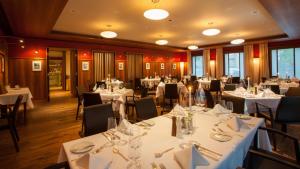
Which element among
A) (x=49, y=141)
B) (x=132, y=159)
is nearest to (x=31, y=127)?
(x=49, y=141)

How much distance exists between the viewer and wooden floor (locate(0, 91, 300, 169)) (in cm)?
301

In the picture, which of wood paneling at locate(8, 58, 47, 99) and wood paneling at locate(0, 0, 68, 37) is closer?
wood paneling at locate(0, 0, 68, 37)

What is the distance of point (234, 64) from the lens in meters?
13.0

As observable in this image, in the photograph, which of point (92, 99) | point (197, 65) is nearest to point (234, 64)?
point (197, 65)

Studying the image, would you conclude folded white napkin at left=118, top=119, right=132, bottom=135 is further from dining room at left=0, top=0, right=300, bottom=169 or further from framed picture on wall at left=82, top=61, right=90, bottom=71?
framed picture on wall at left=82, top=61, right=90, bottom=71

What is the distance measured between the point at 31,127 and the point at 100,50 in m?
6.55

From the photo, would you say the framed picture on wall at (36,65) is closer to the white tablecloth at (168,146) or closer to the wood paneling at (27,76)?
the wood paneling at (27,76)

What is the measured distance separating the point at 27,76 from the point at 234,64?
40.8 feet

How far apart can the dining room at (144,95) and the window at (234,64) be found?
2.7 inches

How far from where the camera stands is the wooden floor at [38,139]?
301 cm

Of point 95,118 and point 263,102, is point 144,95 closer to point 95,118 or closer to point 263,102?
point 263,102

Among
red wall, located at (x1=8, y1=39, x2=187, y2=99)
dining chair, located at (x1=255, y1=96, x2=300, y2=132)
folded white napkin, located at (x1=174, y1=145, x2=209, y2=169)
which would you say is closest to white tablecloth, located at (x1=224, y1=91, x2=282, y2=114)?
dining chair, located at (x1=255, y1=96, x2=300, y2=132)

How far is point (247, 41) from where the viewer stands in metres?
10.8

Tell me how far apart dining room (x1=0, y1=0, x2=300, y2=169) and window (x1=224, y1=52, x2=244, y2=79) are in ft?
0.22
